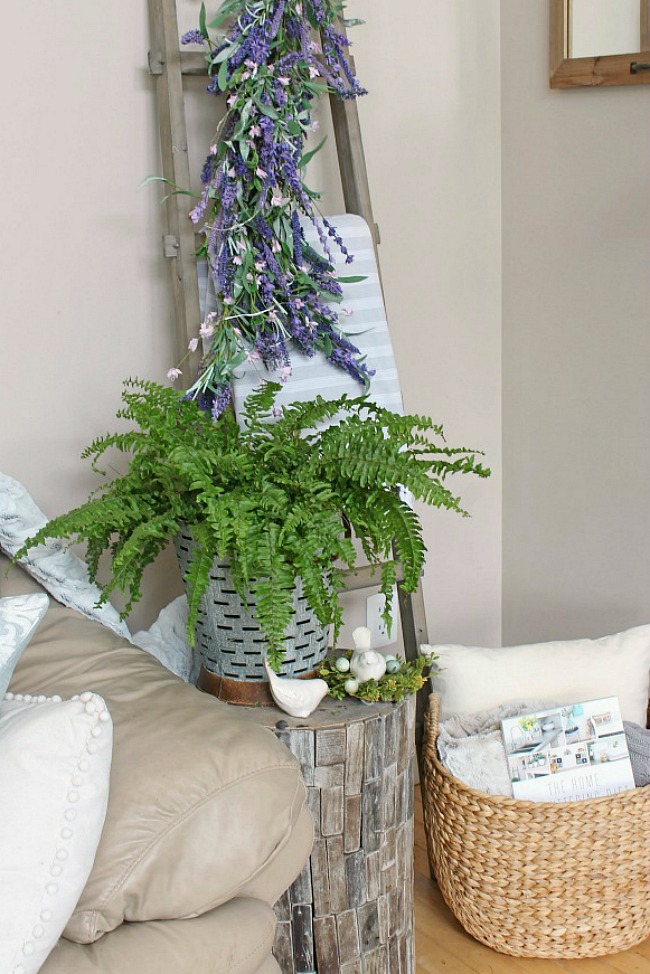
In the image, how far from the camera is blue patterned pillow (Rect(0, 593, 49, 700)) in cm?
121

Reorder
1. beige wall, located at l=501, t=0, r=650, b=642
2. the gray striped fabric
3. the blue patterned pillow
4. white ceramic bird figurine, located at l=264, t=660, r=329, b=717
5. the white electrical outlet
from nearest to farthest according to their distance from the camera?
the blue patterned pillow, white ceramic bird figurine, located at l=264, t=660, r=329, b=717, the gray striped fabric, beige wall, located at l=501, t=0, r=650, b=642, the white electrical outlet

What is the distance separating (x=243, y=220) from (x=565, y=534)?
40.0 inches

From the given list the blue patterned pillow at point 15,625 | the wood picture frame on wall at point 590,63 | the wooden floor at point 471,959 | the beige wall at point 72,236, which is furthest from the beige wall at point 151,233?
the wooden floor at point 471,959

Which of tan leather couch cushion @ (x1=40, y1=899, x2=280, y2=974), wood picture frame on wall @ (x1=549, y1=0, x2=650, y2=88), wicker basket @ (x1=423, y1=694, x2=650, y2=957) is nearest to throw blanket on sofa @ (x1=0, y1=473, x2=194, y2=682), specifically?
tan leather couch cushion @ (x1=40, y1=899, x2=280, y2=974)

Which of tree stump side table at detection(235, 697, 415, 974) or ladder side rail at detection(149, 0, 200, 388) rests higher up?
ladder side rail at detection(149, 0, 200, 388)

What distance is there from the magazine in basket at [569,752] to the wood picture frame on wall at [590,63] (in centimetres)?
116

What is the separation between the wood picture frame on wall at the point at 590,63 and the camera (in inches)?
75.4

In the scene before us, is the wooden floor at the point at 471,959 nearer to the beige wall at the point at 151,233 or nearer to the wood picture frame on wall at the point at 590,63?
the beige wall at the point at 151,233

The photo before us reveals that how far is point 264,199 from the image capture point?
1.64 metres

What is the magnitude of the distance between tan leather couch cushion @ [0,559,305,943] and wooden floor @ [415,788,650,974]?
28.9 inches

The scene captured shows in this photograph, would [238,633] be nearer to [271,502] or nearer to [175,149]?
[271,502]

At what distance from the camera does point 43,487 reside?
177 centimetres

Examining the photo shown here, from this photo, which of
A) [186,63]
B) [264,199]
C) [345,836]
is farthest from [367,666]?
Answer: [186,63]

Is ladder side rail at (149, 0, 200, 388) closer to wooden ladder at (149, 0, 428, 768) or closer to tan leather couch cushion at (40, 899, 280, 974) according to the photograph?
wooden ladder at (149, 0, 428, 768)
